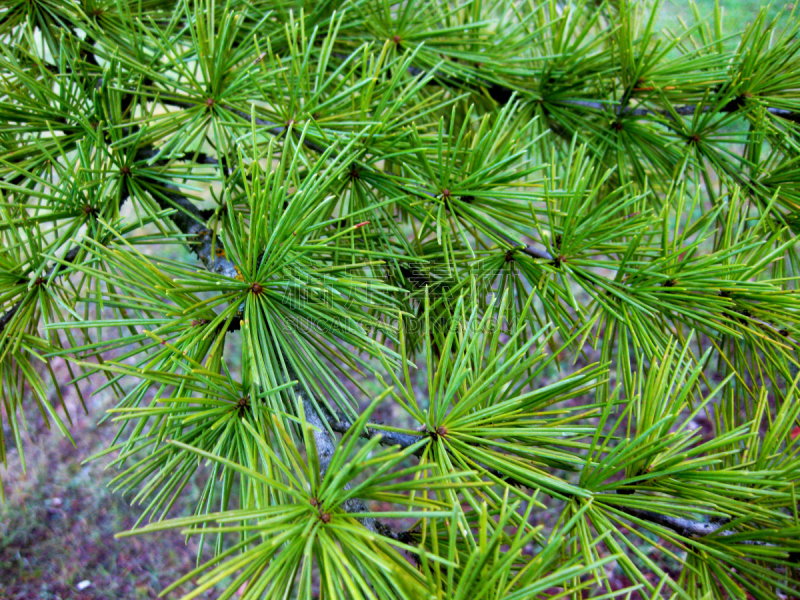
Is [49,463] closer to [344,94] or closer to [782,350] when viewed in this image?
[344,94]

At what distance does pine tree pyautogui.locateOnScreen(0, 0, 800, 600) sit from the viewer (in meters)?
0.35

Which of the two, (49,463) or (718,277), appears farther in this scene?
(49,463)

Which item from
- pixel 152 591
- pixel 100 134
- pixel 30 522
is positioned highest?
pixel 100 134

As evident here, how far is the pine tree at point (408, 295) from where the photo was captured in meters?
0.35

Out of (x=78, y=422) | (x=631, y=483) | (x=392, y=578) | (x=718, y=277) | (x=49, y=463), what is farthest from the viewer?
(x=78, y=422)

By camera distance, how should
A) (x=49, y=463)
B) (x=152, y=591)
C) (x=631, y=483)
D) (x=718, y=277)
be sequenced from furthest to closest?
(x=49, y=463), (x=152, y=591), (x=718, y=277), (x=631, y=483)

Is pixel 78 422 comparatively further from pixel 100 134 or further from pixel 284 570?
pixel 284 570

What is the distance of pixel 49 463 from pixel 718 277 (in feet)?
5.43

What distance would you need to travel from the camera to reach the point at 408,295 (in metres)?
0.53

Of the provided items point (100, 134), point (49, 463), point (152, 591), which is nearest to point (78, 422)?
point (49, 463)

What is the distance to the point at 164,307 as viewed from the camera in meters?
0.42

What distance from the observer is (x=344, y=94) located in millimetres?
494

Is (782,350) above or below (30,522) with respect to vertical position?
above

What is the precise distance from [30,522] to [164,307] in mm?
1249
